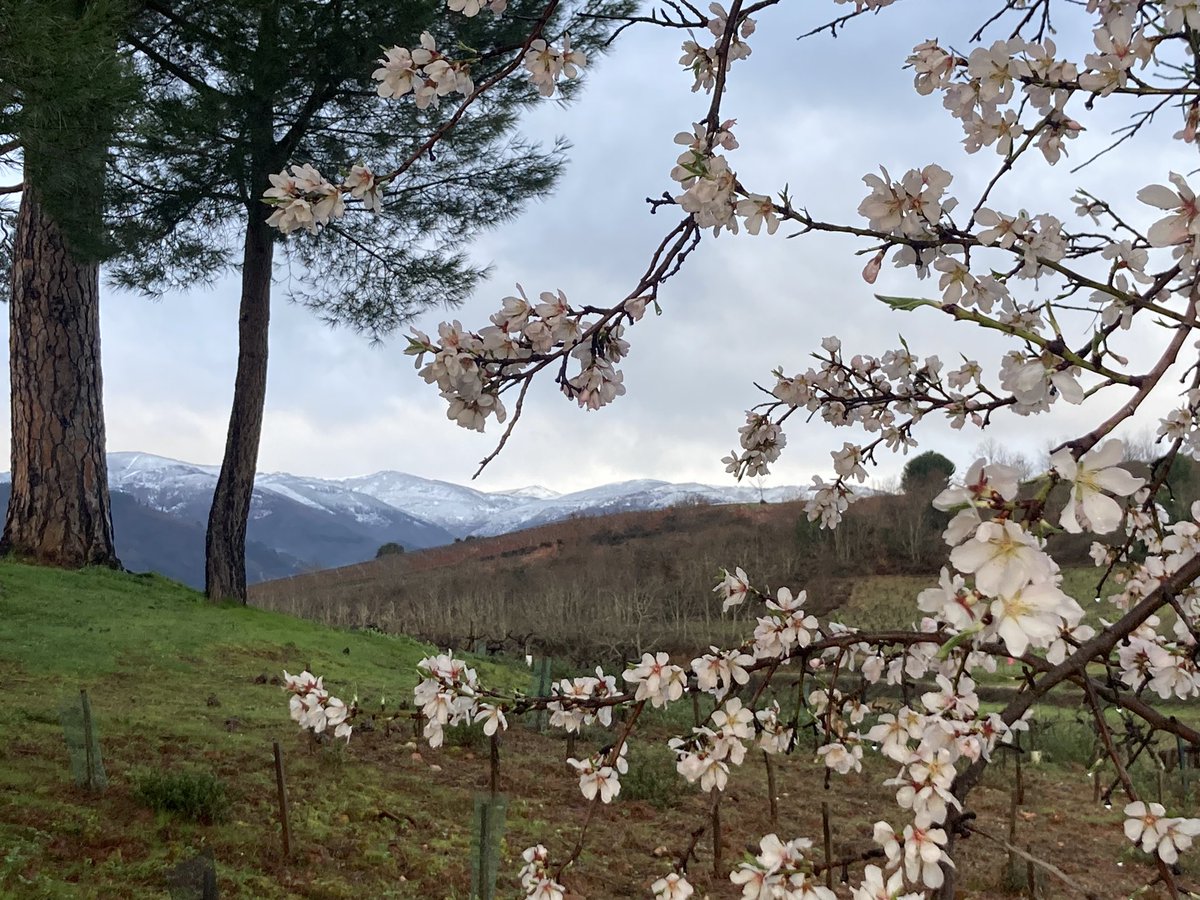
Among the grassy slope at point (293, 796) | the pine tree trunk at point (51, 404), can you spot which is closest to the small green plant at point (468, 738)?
the grassy slope at point (293, 796)

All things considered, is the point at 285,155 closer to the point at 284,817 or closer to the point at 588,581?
the point at 284,817

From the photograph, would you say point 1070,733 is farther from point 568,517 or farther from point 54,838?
point 568,517

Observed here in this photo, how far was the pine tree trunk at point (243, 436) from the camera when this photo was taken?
817 cm

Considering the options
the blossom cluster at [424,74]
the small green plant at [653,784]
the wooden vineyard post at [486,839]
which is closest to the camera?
the blossom cluster at [424,74]

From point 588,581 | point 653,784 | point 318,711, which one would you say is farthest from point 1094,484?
point 588,581

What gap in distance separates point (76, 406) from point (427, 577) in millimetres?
9699

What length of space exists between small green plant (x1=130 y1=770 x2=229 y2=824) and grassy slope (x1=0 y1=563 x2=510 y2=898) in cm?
5

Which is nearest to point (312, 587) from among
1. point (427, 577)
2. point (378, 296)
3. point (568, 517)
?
point (427, 577)

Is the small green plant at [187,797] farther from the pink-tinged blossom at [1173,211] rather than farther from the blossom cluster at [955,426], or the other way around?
the pink-tinged blossom at [1173,211]

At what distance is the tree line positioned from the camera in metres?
7.12

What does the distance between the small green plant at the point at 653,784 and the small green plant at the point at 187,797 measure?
1.91 meters

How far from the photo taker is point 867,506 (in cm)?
1540

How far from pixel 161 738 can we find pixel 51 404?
4.86 metres

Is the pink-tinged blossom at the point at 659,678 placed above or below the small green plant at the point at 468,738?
above
